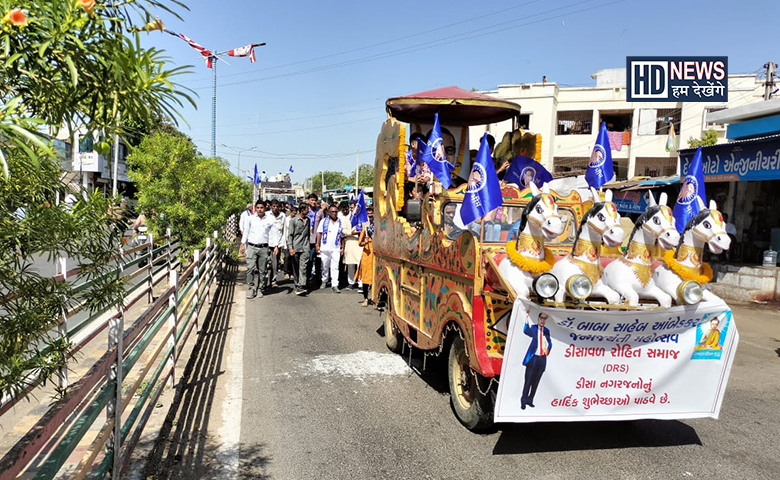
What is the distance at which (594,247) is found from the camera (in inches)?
164

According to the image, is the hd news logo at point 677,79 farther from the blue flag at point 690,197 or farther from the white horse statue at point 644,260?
the white horse statue at point 644,260

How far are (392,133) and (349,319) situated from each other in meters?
3.69

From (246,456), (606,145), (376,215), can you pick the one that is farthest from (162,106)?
(376,215)

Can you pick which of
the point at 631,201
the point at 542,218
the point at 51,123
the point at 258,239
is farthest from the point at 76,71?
the point at 631,201

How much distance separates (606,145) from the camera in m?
6.04

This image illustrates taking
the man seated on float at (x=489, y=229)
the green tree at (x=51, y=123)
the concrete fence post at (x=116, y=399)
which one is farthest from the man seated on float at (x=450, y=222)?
the green tree at (x=51, y=123)

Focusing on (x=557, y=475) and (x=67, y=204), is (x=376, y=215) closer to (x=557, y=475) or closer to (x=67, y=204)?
(x=557, y=475)

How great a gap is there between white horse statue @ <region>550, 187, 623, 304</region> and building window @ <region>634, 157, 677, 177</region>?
3065cm

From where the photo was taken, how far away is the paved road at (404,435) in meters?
3.99

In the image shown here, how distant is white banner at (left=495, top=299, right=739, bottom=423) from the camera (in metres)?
3.94

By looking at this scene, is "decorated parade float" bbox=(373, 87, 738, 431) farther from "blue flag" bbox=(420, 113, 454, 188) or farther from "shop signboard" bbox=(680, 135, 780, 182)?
"shop signboard" bbox=(680, 135, 780, 182)

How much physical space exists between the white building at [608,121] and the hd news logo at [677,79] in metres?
11.5

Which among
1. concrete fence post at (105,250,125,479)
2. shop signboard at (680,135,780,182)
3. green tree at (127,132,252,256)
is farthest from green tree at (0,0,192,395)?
shop signboard at (680,135,780,182)

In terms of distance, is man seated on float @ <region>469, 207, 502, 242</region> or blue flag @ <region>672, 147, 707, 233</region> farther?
man seated on float @ <region>469, 207, 502, 242</region>
